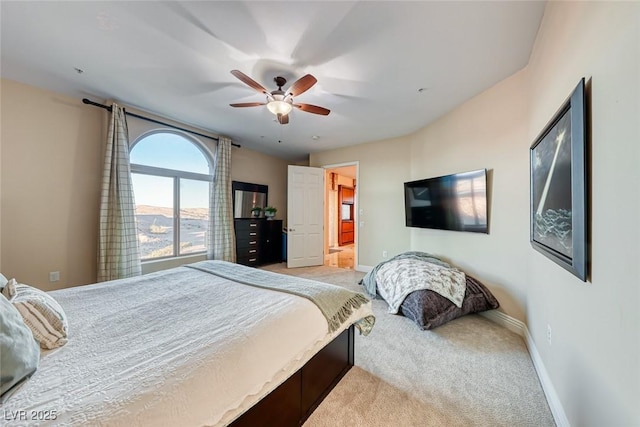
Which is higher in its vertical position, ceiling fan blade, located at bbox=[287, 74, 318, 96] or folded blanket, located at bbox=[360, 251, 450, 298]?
ceiling fan blade, located at bbox=[287, 74, 318, 96]

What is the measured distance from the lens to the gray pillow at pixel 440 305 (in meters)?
2.31

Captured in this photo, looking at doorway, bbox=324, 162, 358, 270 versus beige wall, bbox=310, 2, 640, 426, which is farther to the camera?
doorway, bbox=324, 162, 358, 270

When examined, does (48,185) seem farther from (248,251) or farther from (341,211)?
(341,211)

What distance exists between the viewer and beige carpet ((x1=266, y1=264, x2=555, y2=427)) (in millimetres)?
1356

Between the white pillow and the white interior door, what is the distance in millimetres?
3967

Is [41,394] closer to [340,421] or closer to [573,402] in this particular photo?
[340,421]

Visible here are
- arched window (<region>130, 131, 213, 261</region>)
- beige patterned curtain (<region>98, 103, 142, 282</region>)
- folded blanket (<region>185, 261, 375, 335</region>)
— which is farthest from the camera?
arched window (<region>130, 131, 213, 261</region>)

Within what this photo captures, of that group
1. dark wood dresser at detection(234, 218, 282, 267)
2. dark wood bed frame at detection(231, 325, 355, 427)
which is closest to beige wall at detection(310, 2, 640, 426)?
dark wood bed frame at detection(231, 325, 355, 427)

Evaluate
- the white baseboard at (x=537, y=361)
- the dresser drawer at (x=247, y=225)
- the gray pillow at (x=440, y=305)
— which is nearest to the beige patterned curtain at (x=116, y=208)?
the dresser drawer at (x=247, y=225)

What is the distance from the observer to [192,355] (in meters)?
0.87

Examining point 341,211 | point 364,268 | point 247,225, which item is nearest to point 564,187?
point 364,268

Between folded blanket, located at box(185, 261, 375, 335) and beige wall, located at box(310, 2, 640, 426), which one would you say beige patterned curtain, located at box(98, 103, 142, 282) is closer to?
folded blanket, located at box(185, 261, 375, 335)

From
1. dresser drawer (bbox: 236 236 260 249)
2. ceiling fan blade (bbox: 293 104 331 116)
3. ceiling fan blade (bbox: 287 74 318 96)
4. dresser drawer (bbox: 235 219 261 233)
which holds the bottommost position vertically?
dresser drawer (bbox: 236 236 260 249)

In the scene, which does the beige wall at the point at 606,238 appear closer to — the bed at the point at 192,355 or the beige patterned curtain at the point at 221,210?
the bed at the point at 192,355
